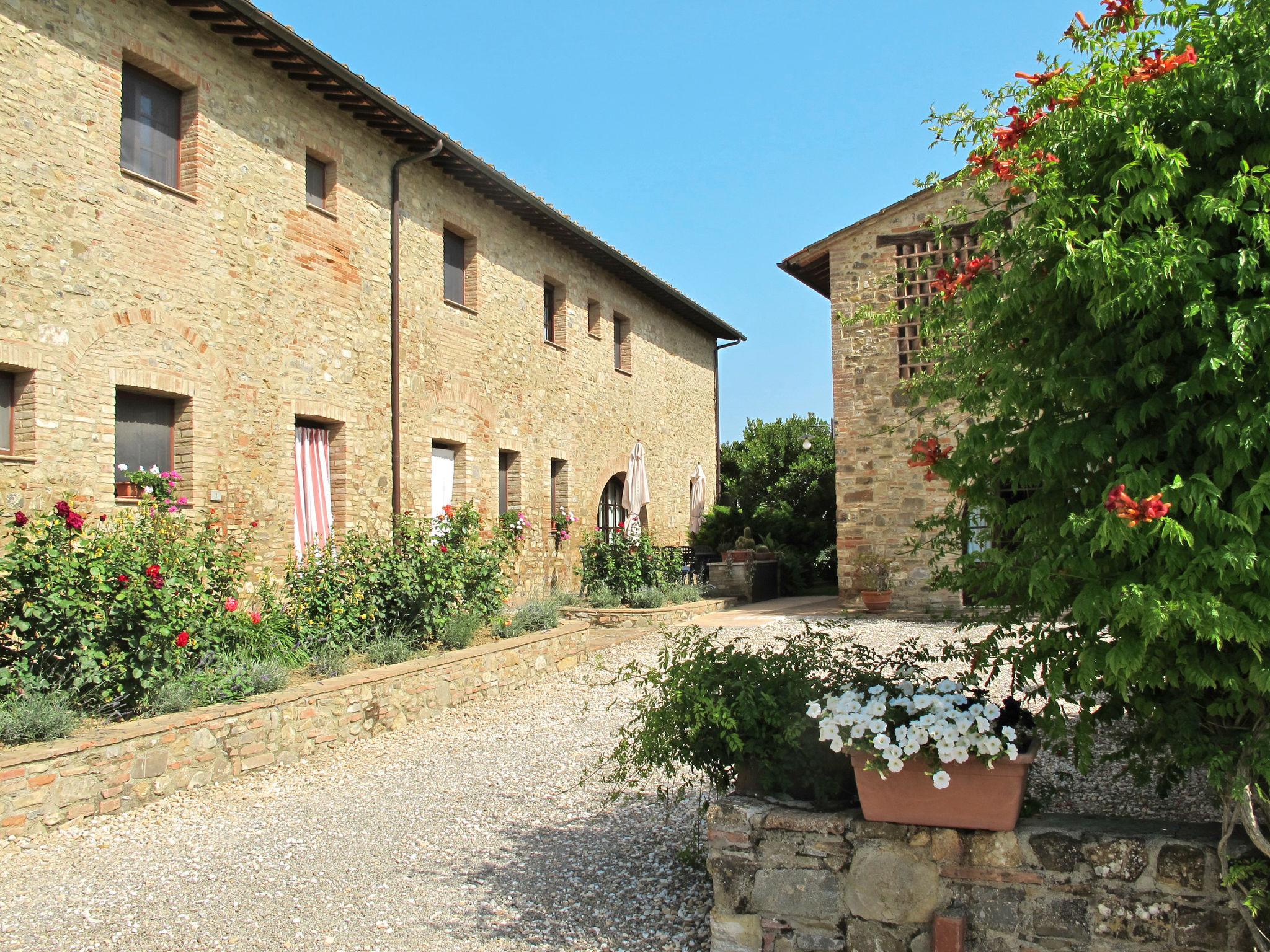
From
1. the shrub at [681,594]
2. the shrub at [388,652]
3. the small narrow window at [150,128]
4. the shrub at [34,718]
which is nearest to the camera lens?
the shrub at [34,718]

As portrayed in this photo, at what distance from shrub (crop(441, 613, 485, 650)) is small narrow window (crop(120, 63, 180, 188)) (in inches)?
182

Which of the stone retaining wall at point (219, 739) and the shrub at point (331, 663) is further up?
the shrub at point (331, 663)

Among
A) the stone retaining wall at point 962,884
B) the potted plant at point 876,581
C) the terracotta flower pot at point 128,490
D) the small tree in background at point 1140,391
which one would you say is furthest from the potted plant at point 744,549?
the small tree in background at point 1140,391

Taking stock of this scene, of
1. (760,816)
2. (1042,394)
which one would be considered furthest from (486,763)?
(1042,394)

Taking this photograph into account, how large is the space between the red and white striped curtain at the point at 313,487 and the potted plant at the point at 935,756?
24.2ft

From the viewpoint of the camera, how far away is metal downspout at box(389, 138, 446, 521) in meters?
10.5

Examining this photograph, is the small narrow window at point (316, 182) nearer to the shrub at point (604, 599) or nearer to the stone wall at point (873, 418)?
the shrub at point (604, 599)

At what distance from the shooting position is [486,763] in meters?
5.86

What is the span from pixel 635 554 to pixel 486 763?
23.2 ft

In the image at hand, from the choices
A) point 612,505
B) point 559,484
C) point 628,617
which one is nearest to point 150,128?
point 628,617

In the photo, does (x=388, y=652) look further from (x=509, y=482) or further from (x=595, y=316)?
(x=595, y=316)

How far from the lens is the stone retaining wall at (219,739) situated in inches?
178

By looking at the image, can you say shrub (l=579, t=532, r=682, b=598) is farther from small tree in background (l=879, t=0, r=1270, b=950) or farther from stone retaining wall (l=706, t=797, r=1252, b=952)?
small tree in background (l=879, t=0, r=1270, b=950)

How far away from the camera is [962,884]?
9.48ft
